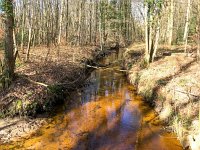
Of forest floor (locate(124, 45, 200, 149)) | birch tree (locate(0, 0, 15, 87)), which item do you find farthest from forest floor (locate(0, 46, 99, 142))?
forest floor (locate(124, 45, 200, 149))

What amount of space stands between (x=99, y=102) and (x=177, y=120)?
608 centimetres

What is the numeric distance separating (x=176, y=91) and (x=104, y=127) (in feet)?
13.3

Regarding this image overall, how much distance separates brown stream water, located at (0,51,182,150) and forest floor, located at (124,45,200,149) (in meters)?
0.53

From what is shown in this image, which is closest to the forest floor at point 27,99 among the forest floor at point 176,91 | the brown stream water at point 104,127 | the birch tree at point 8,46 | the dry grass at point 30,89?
the dry grass at point 30,89

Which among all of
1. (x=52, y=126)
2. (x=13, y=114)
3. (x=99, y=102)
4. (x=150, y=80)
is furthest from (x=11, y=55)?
(x=150, y=80)

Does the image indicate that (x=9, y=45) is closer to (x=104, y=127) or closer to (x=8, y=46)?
(x=8, y=46)

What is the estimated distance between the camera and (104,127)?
43.9ft

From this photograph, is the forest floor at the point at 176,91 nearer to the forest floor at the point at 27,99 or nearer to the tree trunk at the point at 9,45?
the forest floor at the point at 27,99

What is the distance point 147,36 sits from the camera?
2352cm

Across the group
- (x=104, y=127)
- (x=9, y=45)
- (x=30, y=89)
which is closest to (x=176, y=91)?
(x=104, y=127)

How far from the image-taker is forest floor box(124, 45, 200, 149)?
37.0ft

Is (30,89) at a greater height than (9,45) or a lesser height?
lesser

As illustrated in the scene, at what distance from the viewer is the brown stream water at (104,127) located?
11.4 m

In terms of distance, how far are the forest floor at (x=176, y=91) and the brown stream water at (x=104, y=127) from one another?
1.73 feet
